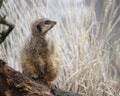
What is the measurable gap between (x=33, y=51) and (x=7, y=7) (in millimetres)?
1047

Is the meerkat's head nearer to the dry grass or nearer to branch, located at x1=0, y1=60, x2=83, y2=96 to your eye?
branch, located at x1=0, y1=60, x2=83, y2=96

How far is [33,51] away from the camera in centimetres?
145

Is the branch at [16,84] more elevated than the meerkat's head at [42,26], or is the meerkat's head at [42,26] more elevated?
the meerkat's head at [42,26]

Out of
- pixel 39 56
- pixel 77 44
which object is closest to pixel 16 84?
pixel 39 56

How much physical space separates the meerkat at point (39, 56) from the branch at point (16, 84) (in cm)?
9

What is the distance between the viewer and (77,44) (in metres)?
2.17

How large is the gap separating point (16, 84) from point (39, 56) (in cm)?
18

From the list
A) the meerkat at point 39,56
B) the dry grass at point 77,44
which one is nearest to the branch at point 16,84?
the meerkat at point 39,56

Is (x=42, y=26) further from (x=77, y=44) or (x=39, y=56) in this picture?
(x=77, y=44)

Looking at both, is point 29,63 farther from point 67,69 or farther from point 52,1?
point 52,1

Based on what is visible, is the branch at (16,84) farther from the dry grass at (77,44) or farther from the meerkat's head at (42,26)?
the dry grass at (77,44)

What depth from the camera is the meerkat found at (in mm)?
1423

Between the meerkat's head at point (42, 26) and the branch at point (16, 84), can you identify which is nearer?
the branch at point (16, 84)

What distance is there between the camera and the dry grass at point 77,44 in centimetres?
205
